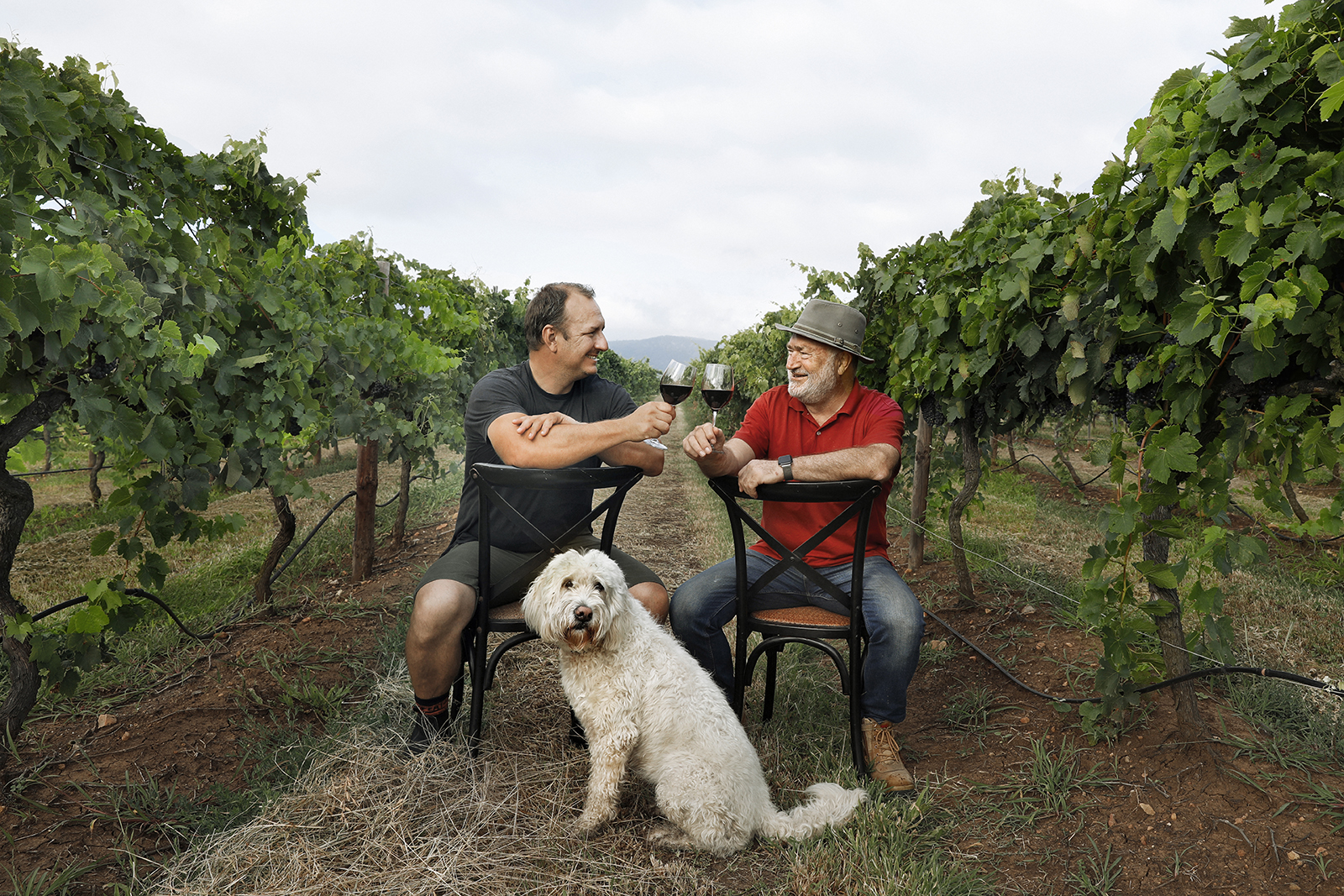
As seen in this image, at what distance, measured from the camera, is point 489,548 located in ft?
7.83

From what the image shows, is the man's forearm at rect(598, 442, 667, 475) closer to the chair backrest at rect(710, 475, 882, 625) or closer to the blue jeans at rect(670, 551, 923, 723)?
the chair backrest at rect(710, 475, 882, 625)

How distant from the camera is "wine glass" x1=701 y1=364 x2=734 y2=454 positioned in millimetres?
2389

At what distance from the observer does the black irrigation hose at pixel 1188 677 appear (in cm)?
225

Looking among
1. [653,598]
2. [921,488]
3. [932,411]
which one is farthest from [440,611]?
[921,488]

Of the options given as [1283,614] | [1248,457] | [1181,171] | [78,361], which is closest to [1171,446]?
[1248,457]

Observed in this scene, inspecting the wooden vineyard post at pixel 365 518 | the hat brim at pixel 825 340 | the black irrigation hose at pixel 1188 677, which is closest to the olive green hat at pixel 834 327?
the hat brim at pixel 825 340

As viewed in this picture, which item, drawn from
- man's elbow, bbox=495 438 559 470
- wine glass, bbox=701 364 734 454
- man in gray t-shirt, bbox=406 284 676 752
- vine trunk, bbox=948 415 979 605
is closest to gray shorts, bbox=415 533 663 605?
man in gray t-shirt, bbox=406 284 676 752

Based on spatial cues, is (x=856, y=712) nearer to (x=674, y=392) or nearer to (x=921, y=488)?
(x=674, y=392)

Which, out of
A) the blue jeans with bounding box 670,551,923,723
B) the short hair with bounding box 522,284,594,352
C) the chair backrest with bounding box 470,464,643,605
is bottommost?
the blue jeans with bounding box 670,551,923,723

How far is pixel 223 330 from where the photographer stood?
2998 millimetres

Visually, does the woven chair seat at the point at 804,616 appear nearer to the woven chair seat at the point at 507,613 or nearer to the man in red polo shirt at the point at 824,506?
the man in red polo shirt at the point at 824,506

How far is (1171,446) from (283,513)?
417 centimetres

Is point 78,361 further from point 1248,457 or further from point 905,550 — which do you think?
point 905,550

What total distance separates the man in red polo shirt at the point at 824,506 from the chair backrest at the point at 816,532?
0.06 meters
